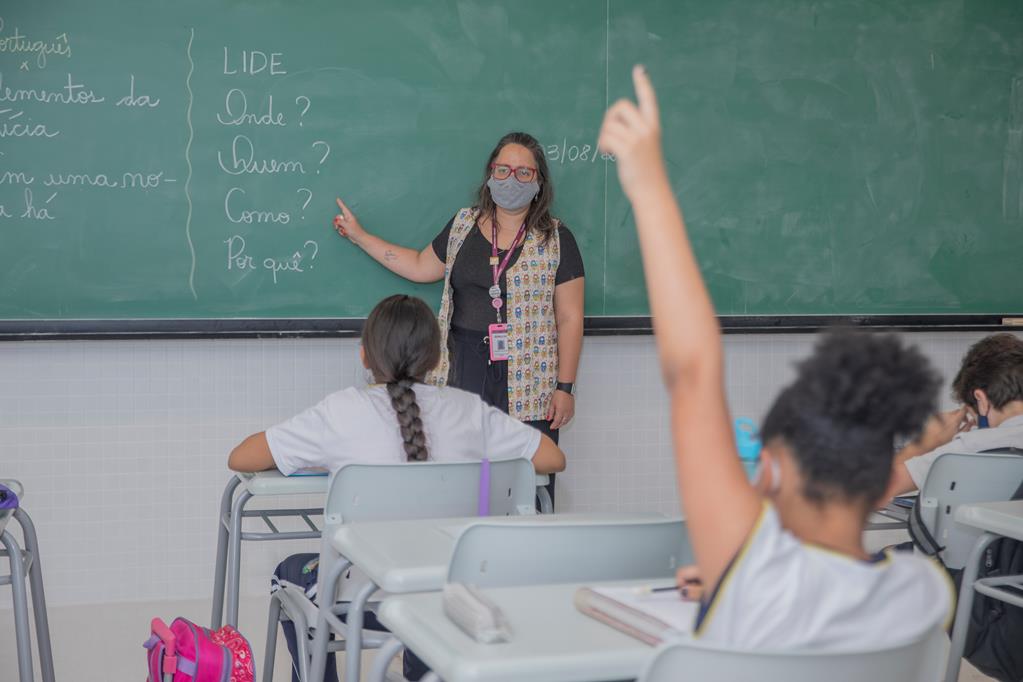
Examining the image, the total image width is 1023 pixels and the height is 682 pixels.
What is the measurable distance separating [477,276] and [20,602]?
5.69 feet

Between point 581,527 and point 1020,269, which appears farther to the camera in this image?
point 1020,269

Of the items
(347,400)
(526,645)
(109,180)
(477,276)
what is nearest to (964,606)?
(347,400)

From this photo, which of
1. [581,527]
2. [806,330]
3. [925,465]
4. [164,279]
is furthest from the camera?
[806,330]

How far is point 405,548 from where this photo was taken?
74.1 inches

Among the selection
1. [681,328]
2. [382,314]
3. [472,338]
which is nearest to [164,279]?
[472,338]

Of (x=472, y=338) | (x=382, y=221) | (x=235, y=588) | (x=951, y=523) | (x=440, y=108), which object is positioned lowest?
(x=235, y=588)

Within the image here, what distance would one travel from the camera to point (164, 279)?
3.83 meters

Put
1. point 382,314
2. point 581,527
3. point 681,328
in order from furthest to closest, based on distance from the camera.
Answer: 1. point 382,314
2. point 581,527
3. point 681,328

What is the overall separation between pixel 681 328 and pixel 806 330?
348cm

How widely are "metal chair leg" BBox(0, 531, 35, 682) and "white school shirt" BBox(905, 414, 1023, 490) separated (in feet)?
6.78

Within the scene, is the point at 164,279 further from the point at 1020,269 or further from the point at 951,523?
the point at 1020,269

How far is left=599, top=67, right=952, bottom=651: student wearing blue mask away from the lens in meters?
1.14

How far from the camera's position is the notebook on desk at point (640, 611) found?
4.55ft

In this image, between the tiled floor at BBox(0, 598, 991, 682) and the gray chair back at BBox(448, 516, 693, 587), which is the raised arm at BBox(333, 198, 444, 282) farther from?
the gray chair back at BBox(448, 516, 693, 587)
